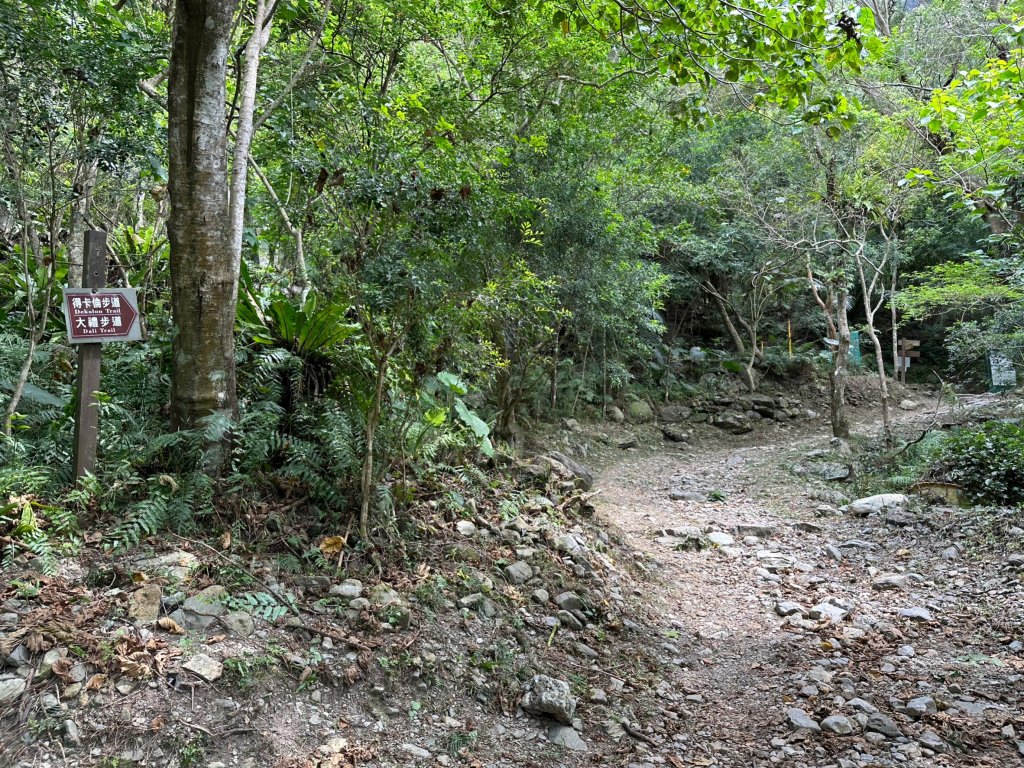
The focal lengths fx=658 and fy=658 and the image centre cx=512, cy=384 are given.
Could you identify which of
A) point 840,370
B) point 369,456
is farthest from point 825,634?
point 840,370

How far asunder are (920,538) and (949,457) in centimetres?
202

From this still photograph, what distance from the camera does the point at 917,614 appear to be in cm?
514

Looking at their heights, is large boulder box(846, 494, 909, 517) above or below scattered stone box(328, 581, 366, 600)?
below

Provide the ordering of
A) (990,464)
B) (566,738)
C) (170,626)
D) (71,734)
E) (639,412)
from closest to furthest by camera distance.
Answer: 1. (71,734)
2. (170,626)
3. (566,738)
4. (990,464)
5. (639,412)

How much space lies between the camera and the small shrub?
7.26 meters

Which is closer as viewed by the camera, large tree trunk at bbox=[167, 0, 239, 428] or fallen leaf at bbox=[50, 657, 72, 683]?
fallen leaf at bbox=[50, 657, 72, 683]

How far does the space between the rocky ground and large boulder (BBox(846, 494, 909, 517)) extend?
1.08 metres

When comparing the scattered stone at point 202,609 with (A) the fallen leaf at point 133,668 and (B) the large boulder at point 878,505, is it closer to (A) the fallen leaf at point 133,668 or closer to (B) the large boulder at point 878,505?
(A) the fallen leaf at point 133,668

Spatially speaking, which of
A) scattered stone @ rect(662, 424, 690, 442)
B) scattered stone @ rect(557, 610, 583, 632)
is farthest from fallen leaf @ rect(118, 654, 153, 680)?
scattered stone @ rect(662, 424, 690, 442)

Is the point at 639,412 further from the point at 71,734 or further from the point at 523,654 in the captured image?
the point at 71,734

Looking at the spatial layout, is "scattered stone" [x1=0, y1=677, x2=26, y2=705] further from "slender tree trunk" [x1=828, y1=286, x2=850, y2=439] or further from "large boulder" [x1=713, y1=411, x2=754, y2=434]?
"large boulder" [x1=713, y1=411, x2=754, y2=434]

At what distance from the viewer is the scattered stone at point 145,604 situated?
3.06 metres

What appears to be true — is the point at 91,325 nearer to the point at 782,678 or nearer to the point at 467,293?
the point at 467,293

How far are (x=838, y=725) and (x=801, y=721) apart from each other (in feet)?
0.62
